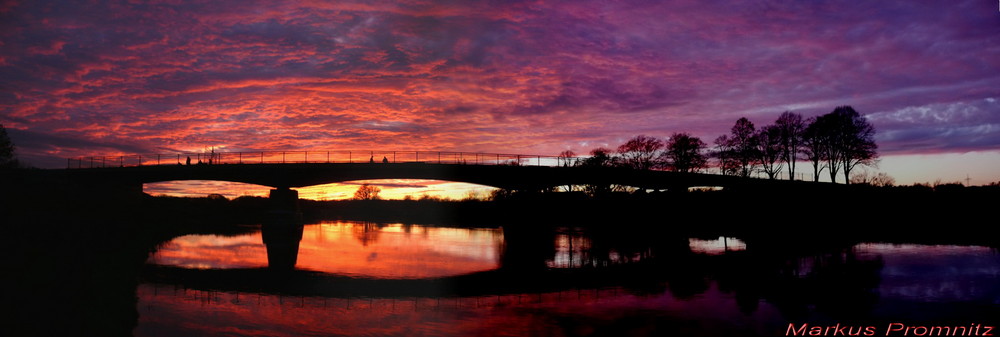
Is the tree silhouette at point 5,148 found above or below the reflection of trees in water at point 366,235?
above

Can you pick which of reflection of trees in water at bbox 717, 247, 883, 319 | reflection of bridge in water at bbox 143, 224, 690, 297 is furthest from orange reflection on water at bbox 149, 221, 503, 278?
reflection of trees in water at bbox 717, 247, 883, 319

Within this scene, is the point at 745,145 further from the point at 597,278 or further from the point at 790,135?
the point at 597,278

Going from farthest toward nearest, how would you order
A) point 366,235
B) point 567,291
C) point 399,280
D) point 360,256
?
point 366,235 → point 360,256 → point 399,280 → point 567,291

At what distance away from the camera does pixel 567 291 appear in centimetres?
2181

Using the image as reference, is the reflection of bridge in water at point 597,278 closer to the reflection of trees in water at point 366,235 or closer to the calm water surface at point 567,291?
the calm water surface at point 567,291

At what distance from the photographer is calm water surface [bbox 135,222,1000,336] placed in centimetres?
1577

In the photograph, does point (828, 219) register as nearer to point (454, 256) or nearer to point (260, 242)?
point (454, 256)

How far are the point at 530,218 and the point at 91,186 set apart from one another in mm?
72657

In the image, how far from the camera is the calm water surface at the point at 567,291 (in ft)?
51.8

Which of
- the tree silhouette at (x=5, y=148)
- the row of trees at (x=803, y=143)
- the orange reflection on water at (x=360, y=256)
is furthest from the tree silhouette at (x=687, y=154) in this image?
the tree silhouette at (x=5, y=148)

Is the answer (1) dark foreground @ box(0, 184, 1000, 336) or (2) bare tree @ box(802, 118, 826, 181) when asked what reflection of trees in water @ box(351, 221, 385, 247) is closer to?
(1) dark foreground @ box(0, 184, 1000, 336)

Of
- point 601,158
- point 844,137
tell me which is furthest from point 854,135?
point 601,158

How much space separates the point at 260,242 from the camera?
49594 mm

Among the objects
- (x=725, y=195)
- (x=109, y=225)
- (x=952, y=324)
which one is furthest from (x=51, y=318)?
(x=725, y=195)
